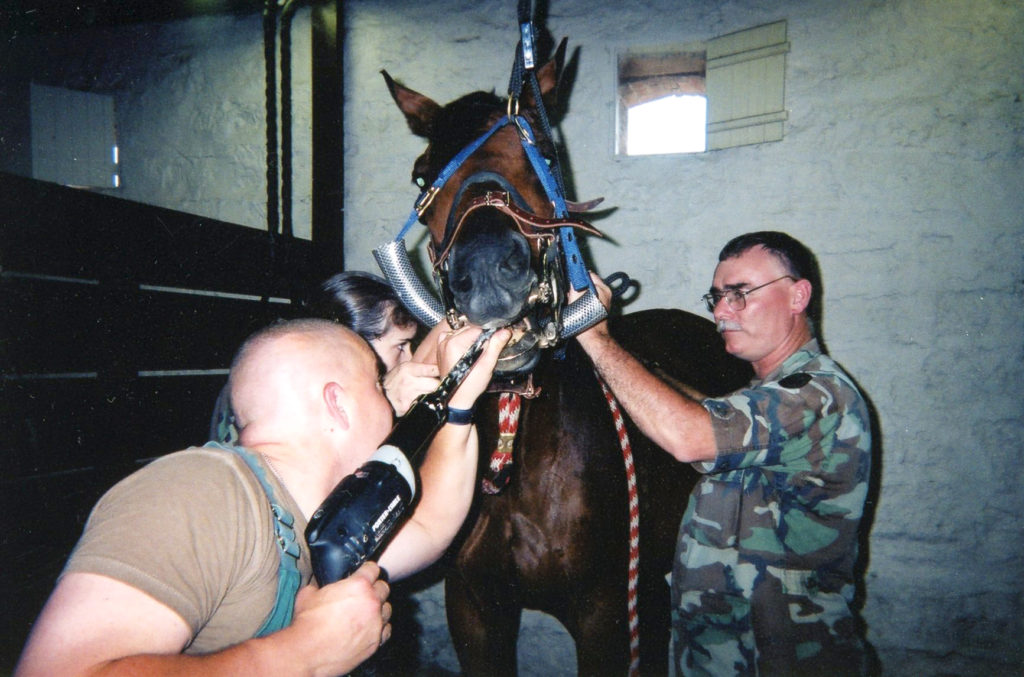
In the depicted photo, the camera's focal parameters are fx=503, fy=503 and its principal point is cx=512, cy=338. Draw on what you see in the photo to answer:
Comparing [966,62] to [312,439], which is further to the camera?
[966,62]

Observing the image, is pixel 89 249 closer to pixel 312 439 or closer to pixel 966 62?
pixel 312 439

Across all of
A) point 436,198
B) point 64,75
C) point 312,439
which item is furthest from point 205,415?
point 64,75

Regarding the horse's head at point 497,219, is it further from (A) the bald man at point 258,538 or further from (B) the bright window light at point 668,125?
(B) the bright window light at point 668,125

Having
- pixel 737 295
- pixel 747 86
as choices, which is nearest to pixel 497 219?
pixel 737 295

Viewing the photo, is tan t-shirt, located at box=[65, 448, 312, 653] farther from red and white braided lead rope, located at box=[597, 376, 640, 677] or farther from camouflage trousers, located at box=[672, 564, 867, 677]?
camouflage trousers, located at box=[672, 564, 867, 677]

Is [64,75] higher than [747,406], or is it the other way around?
[64,75]

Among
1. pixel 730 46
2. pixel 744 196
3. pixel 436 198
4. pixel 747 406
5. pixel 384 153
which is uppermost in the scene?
pixel 730 46

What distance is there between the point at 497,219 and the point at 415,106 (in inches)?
42.3

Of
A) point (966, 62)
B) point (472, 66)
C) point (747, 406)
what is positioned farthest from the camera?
point (472, 66)

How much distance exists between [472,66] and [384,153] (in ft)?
3.09

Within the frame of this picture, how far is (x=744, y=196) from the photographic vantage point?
3301 mm

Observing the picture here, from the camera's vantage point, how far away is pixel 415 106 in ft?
7.66

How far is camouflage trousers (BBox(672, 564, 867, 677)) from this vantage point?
1621 mm

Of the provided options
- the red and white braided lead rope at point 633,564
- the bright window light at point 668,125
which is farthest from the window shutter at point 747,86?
the red and white braided lead rope at point 633,564
